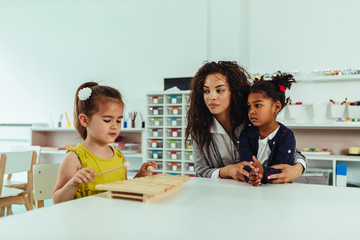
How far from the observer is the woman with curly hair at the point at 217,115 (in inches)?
52.7

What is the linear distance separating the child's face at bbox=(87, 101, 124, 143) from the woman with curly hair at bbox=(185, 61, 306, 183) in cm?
38

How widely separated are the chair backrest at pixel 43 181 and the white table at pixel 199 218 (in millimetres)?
726

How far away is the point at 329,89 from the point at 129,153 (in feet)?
8.32

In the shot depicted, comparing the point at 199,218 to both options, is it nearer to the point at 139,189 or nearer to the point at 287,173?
the point at 139,189

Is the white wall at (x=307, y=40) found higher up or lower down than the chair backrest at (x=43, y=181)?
higher up

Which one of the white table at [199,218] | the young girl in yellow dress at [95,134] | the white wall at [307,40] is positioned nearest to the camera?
the white table at [199,218]

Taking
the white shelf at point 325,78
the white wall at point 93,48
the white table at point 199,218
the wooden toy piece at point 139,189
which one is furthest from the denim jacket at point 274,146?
the white wall at point 93,48

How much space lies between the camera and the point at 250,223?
0.59 m

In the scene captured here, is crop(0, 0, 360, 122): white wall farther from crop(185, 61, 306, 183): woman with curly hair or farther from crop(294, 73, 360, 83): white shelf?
crop(185, 61, 306, 183): woman with curly hair

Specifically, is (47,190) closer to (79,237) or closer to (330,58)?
(79,237)

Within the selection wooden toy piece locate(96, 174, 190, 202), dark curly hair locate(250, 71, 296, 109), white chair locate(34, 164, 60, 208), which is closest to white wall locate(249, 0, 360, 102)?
dark curly hair locate(250, 71, 296, 109)

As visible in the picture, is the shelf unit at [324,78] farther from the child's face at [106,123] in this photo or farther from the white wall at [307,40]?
the child's face at [106,123]

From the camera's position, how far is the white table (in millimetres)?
528

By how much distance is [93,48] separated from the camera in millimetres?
4633
